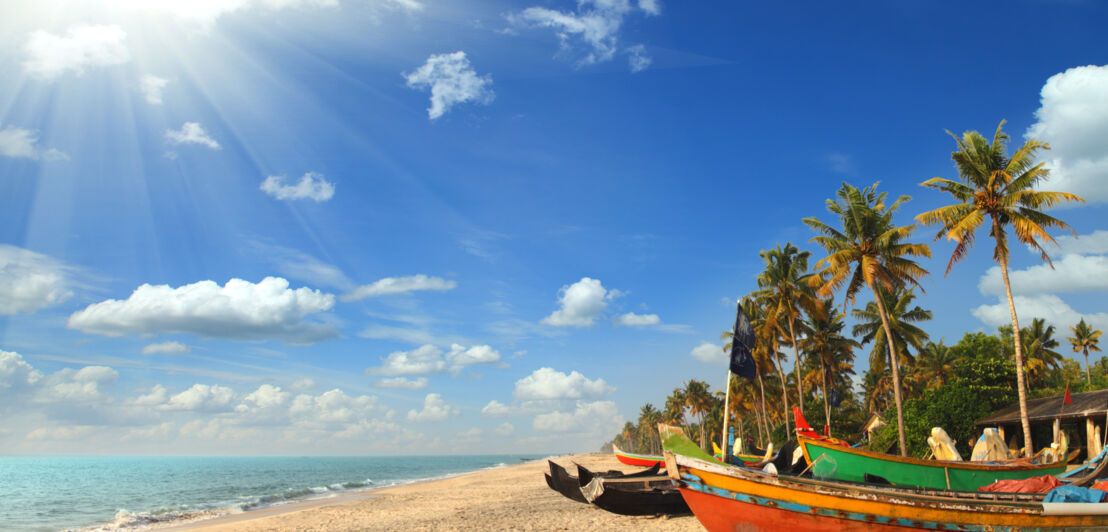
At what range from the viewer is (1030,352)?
146 feet

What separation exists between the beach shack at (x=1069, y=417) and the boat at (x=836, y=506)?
40.2 feet

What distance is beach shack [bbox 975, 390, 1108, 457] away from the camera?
1889 cm

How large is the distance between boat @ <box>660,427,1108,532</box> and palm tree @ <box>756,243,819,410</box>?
24.4 meters

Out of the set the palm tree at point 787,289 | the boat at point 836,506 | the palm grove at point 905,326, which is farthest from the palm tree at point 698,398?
the boat at point 836,506

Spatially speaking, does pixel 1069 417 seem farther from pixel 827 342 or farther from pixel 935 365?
pixel 935 365

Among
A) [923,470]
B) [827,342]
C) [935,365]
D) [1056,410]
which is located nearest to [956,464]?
[923,470]

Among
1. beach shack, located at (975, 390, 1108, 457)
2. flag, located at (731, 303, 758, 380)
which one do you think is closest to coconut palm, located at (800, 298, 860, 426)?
beach shack, located at (975, 390, 1108, 457)

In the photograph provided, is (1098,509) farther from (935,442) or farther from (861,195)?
(861,195)

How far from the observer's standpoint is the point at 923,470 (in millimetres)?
12594

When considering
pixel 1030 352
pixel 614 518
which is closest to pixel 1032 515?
pixel 614 518

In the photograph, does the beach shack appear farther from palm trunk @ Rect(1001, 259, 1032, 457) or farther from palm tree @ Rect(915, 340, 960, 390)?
palm tree @ Rect(915, 340, 960, 390)

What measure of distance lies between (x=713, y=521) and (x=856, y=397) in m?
72.9

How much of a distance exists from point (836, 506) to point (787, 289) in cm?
2657

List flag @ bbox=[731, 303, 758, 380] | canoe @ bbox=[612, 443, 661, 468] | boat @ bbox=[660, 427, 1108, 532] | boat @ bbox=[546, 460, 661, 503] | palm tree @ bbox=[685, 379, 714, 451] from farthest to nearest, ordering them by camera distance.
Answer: palm tree @ bbox=[685, 379, 714, 451] → canoe @ bbox=[612, 443, 661, 468] → boat @ bbox=[546, 460, 661, 503] → flag @ bbox=[731, 303, 758, 380] → boat @ bbox=[660, 427, 1108, 532]
